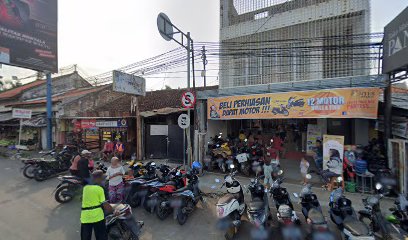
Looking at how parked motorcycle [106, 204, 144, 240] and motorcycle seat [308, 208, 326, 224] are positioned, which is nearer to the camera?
motorcycle seat [308, 208, 326, 224]

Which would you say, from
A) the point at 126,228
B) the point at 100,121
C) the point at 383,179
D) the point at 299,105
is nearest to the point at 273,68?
the point at 299,105

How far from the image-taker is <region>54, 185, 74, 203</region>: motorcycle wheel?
5964 mm

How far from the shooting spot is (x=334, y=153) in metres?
6.57

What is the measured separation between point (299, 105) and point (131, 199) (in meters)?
6.02

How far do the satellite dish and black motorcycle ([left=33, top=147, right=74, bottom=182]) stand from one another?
6.77 meters

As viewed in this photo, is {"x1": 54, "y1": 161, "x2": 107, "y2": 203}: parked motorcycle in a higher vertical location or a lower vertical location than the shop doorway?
lower

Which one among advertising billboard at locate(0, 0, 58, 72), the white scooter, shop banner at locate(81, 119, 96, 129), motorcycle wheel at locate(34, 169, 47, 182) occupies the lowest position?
motorcycle wheel at locate(34, 169, 47, 182)

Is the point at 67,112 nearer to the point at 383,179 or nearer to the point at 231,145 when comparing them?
the point at 231,145

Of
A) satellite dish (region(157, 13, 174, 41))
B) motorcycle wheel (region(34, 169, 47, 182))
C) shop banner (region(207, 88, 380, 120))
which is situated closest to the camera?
shop banner (region(207, 88, 380, 120))

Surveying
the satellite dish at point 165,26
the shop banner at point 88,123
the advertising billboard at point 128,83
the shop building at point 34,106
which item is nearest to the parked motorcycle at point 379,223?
the satellite dish at point 165,26

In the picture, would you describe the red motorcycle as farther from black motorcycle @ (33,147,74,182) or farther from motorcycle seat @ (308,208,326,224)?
black motorcycle @ (33,147,74,182)

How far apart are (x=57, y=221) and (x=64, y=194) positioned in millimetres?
1280

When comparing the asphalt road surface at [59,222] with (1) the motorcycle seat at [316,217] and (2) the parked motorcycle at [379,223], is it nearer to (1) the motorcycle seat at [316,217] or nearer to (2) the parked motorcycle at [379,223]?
(1) the motorcycle seat at [316,217]

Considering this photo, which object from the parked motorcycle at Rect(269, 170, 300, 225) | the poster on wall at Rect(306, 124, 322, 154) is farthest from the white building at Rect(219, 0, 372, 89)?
the parked motorcycle at Rect(269, 170, 300, 225)
